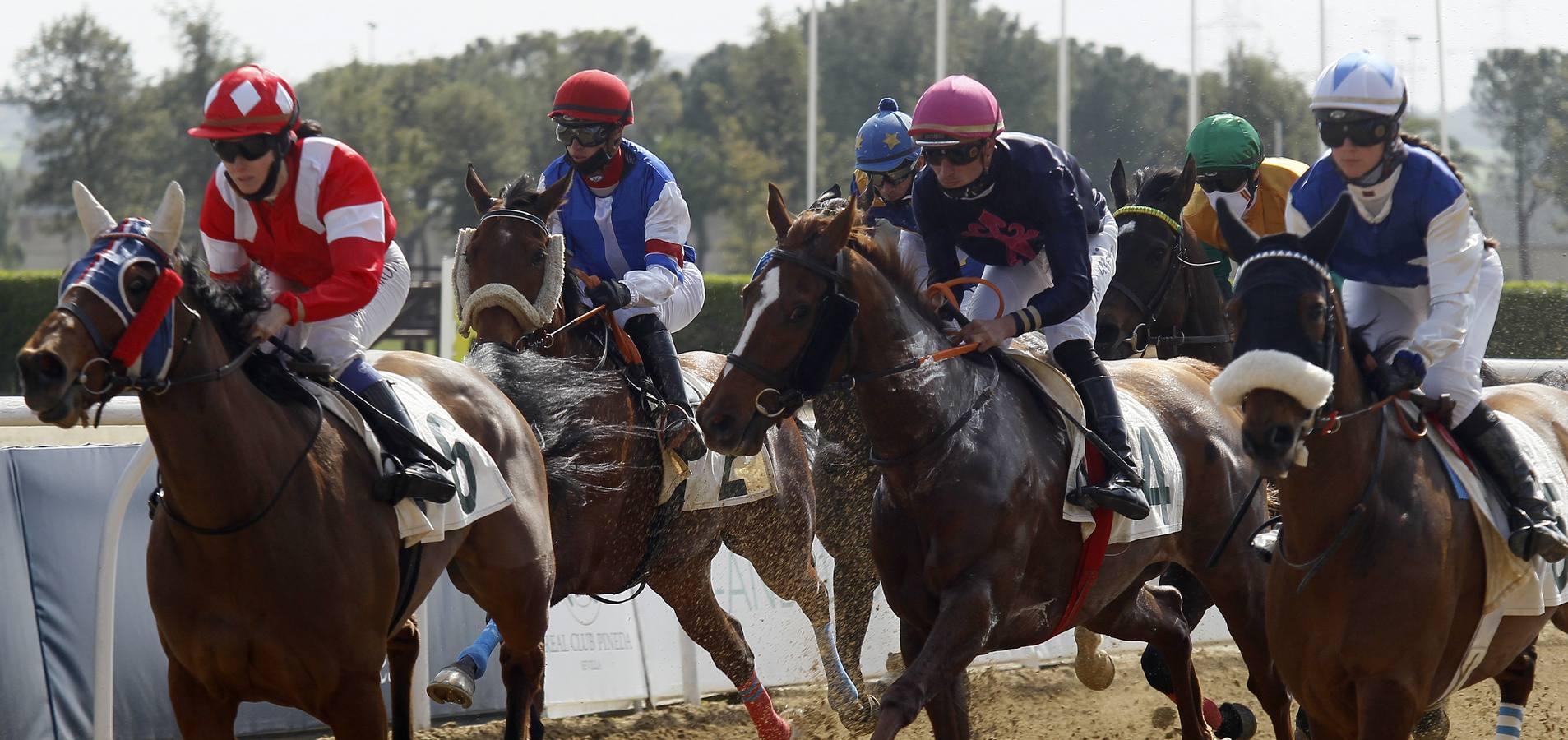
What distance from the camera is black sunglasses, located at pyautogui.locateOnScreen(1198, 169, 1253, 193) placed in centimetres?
691

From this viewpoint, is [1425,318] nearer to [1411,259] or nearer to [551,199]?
[1411,259]

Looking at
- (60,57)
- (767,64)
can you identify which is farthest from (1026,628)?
(767,64)

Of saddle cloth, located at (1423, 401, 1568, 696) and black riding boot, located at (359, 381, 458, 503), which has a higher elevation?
black riding boot, located at (359, 381, 458, 503)

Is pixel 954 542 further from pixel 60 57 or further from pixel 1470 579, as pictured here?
pixel 60 57

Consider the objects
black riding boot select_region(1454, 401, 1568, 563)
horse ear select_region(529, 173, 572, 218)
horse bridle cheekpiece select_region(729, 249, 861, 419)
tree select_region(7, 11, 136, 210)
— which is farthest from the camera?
tree select_region(7, 11, 136, 210)

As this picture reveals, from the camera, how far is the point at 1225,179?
6.94m

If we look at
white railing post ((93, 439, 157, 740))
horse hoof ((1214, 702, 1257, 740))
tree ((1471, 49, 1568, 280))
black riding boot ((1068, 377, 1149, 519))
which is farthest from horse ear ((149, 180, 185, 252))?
tree ((1471, 49, 1568, 280))

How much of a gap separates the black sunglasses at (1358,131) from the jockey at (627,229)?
2510mm

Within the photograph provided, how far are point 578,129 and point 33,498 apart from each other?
7.52ft

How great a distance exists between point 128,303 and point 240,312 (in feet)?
1.34

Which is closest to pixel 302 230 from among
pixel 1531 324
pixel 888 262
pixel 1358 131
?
pixel 888 262

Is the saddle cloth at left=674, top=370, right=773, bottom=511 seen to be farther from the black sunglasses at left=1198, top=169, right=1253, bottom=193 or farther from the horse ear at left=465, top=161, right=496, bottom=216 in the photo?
the black sunglasses at left=1198, top=169, right=1253, bottom=193

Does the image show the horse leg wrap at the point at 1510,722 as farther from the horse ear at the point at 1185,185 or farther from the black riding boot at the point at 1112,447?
the horse ear at the point at 1185,185

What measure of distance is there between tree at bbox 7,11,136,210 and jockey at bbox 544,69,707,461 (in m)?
40.0
